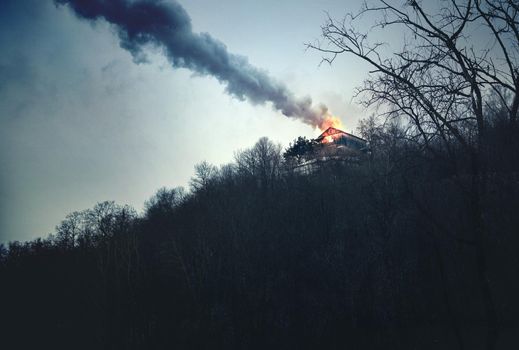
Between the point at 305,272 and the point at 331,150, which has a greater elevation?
the point at 331,150

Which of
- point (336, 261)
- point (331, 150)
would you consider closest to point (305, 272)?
point (336, 261)

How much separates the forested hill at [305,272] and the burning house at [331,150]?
1868 mm

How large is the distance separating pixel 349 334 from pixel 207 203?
85.0 feet

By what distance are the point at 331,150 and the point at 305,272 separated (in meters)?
24.3

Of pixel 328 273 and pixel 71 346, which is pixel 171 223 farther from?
pixel 328 273

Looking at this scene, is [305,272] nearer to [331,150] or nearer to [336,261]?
[336,261]

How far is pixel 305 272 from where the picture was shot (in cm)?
2512

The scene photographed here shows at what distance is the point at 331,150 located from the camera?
4500 cm

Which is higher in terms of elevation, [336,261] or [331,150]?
[331,150]

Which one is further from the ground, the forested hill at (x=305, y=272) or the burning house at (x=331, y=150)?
the burning house at (x=331, y=150)

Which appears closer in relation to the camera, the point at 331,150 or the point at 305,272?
the point at 305,272

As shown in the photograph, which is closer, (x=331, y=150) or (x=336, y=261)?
(x=336, y=261)

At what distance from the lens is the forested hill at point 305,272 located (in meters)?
14.5

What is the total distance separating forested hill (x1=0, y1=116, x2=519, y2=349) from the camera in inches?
570
